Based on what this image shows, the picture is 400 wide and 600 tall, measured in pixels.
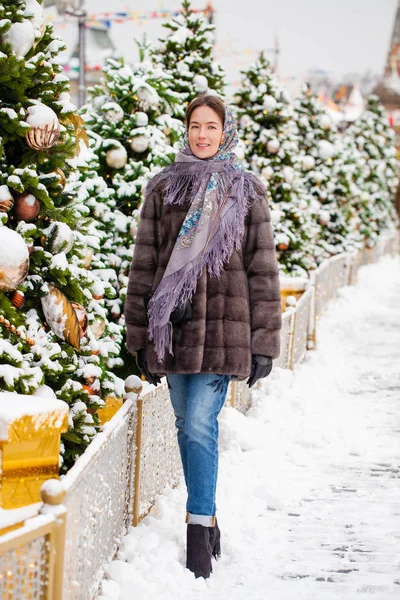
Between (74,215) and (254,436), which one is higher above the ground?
(74,215)

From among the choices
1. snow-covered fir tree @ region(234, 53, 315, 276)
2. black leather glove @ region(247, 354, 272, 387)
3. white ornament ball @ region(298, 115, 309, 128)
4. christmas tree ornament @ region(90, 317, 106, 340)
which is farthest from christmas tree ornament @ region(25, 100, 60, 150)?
white ornament ball @ region(298, 115, 309, 128)

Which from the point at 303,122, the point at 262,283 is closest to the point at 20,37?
the point at 262,283

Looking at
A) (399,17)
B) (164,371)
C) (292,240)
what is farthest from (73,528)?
(399,17)

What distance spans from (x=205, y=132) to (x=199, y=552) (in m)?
1.97

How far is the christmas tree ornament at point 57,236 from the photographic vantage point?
3822 millimetres

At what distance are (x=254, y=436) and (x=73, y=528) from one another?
3.09 m

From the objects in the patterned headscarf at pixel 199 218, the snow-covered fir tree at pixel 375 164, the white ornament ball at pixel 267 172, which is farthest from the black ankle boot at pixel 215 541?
the snow-covered fir tree at pixel 375 164

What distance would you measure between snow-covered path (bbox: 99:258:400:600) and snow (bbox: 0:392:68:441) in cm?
85

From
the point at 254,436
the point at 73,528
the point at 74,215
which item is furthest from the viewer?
the point at 254,436

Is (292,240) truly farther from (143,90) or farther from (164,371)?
(164,371)

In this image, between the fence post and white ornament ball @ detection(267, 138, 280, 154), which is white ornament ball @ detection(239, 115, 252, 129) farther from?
the fence post

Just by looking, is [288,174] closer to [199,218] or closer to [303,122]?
[303,122]

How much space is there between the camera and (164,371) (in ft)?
12.3

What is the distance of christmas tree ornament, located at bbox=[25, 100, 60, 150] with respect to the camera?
3656mm
